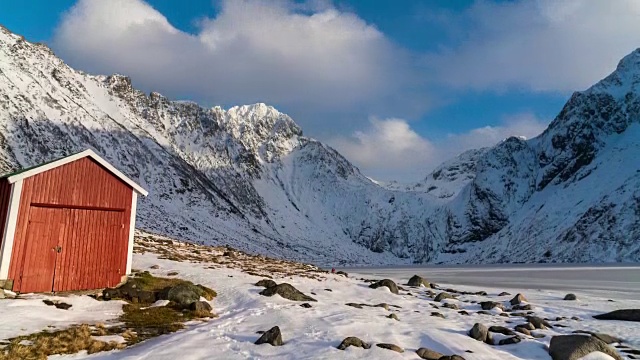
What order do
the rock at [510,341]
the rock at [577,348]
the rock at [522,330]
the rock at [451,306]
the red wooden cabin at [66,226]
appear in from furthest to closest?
1. the rock at [451,306]
2. the red wooden cabin at [66,226]
3. the rock at [522,330]
4. the rock at [510,341]
5. the rock at [577,348]

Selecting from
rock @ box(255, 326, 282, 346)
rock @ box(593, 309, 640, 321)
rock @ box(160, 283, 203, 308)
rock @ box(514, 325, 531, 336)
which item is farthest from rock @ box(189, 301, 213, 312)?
rock @ box(593, 309, 640, 321)

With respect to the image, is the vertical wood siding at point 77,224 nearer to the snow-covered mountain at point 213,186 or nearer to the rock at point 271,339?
the rock at point 271,339

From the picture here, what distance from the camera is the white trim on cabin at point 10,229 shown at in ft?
58.5

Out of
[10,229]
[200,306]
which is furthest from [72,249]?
[200,306]

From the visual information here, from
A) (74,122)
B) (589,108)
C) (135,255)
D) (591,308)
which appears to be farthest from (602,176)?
(74,122)

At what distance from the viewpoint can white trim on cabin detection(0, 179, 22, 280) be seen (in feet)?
58.5

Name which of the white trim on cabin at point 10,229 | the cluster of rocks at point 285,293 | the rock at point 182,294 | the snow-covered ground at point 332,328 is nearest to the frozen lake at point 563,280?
the snow-covered ground at point 332,328

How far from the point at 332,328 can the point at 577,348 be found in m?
7.33

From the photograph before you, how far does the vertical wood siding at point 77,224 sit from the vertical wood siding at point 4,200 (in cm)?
53

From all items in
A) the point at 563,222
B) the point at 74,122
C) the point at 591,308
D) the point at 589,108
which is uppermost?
the point at 589,108

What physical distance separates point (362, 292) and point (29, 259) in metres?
17.3

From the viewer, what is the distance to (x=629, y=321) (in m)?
18.6

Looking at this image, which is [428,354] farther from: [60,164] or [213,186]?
[213,186]

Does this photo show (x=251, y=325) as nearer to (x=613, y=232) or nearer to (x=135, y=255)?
(x=135, y=255)
